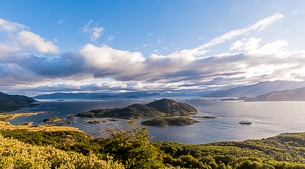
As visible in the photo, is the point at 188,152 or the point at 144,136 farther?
the point at 188,152

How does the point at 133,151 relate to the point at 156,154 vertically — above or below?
above

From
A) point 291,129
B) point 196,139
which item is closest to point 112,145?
point 196,139

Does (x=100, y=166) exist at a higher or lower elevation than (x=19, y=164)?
lower

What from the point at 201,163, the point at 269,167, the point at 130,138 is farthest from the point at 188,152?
the point at 130,138

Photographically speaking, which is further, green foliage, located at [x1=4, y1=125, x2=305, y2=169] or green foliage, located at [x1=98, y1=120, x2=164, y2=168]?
green foliage, located at [x1=98, y1=120, x2=164, y2=168]

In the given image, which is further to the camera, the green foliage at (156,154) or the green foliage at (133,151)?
the green foliage at (133,151)

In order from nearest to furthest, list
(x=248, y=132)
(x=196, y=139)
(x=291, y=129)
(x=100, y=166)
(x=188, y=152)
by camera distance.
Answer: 1. (x=100, y=166)
2. (x=188, y=152)
3. (x=196, y=139)
4. (x=248, y=132)
5. (x=291, y=129)

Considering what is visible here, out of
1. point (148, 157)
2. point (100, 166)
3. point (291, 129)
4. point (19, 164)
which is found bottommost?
point (291, 129)

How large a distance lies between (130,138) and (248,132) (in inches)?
6110

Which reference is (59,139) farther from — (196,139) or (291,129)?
(291,129)

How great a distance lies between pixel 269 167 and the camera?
57.1m

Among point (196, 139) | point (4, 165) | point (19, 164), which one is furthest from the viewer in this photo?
point (196, 139)

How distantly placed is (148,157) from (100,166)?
15.4 meters

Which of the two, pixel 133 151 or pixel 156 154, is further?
pixel 156 154
